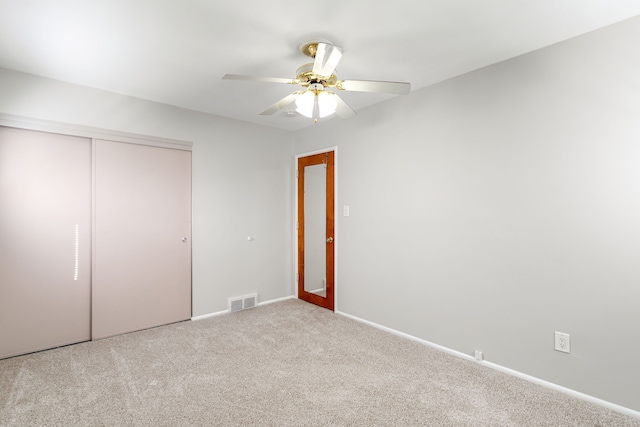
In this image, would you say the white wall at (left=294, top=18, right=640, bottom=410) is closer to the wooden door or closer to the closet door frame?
the wooden door

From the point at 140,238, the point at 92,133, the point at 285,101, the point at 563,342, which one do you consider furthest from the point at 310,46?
the point at 563,342

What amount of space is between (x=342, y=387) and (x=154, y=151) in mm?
2929

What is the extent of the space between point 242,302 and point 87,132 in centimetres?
246

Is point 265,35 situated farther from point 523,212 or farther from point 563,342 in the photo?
point 563,342

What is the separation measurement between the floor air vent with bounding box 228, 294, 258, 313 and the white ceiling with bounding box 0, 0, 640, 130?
2500 millimetres

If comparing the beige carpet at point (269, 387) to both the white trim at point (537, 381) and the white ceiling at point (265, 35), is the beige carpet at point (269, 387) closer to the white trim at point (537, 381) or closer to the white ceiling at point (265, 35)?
the white trim at point (537, 381)

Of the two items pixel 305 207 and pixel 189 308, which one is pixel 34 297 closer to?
pixel 189 308

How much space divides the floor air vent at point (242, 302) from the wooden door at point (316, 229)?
686mm

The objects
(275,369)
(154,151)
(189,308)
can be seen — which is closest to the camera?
(275,369)

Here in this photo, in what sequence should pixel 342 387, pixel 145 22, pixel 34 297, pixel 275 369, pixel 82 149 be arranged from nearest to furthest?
1. pixel 145 22
2. pixel 342 387
3. pixel 275 369
4. pixel 34 297
5. pixel 82 149

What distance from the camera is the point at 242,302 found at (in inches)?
157

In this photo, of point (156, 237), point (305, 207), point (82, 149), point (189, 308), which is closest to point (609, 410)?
point (305, 207)

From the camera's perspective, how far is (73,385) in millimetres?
2256

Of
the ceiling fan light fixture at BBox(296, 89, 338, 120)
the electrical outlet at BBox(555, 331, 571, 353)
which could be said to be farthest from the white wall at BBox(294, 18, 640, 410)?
the ceiling fan light fixture at BBox(296, 89, 338, 120)
